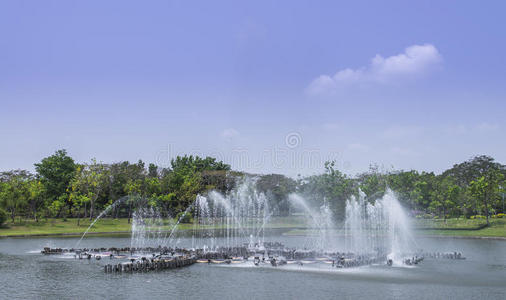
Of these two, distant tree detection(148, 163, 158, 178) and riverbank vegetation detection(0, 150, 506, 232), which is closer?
riverbank vegetation detection(0, 150, 506, 232)

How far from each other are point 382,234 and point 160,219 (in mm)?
51281

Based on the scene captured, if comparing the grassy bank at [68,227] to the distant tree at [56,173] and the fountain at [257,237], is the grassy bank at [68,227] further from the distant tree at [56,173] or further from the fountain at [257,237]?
the distant tree at [56,173]

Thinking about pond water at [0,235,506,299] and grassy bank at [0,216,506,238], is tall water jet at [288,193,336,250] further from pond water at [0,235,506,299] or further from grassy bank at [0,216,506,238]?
pond water at [0,235,506,299]

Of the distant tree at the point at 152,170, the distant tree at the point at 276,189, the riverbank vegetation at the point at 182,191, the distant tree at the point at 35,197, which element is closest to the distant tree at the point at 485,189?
the riverbank vegetation at the point at 182,191

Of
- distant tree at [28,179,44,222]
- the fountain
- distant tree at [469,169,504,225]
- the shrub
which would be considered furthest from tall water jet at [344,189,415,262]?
distant tree at [28,179,44,222]

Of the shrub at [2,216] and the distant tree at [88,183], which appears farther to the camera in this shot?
the distant tree at [88,183]

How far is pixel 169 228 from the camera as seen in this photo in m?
89.6

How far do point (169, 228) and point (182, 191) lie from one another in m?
15.4

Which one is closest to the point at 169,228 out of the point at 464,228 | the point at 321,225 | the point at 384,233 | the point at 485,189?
the point at 321,225

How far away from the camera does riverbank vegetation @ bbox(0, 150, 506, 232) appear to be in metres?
89.4

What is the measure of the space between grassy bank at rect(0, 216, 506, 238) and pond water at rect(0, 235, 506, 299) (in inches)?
1254

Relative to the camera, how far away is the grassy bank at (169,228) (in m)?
75.8

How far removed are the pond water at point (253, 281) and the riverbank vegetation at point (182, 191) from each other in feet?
147

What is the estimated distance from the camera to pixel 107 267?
126ft
